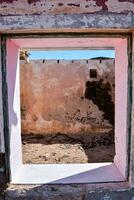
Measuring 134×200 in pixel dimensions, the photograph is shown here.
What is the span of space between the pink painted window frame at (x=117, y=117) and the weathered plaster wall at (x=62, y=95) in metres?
7.58

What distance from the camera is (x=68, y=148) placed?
917 cm

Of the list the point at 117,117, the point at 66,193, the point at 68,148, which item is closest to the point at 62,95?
the point at 68,148

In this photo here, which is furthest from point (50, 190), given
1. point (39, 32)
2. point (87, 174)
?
point (39, 32)

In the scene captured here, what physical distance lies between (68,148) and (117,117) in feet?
18.3

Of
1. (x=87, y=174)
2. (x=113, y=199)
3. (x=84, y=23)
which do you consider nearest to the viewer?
(x=84, y=23)

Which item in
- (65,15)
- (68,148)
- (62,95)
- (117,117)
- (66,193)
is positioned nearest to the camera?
(65,15)

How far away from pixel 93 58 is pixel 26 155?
450cm

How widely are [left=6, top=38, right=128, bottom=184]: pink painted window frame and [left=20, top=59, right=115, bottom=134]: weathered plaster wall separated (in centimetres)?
758

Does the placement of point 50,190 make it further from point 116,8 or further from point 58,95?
point 58,95

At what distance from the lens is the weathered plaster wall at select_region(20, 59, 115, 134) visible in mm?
11344

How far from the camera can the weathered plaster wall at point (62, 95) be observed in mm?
11344

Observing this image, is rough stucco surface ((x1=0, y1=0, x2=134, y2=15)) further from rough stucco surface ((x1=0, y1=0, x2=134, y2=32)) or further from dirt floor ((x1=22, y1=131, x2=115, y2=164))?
dirt floor ((x1=22, y1=131, x2=115, y2=164))

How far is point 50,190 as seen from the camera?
3123 millimetres

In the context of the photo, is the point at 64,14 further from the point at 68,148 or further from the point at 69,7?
the point at 68,148
